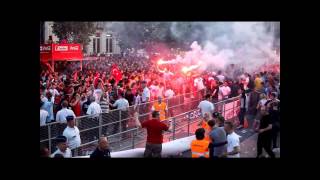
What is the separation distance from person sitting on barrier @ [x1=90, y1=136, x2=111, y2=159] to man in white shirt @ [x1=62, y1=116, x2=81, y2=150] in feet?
1.11

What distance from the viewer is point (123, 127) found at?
12.4 meters

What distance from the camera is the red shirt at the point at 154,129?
38.4 feet

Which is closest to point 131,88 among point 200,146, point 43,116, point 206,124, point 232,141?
point 206,124

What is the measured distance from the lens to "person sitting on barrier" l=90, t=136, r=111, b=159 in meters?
11.3

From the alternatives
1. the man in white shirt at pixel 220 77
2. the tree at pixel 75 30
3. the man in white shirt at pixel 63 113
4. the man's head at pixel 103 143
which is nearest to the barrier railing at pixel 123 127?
the man in white shirt at pixel 63 113

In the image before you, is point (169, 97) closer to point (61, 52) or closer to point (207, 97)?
point (207, 97)

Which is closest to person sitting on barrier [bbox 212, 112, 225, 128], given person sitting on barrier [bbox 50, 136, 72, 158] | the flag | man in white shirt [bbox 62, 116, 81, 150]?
the flag

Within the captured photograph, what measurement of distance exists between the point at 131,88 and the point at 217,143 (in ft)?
6.89

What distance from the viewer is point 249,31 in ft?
38.4

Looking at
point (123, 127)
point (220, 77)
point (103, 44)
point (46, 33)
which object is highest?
point (46, 33)
